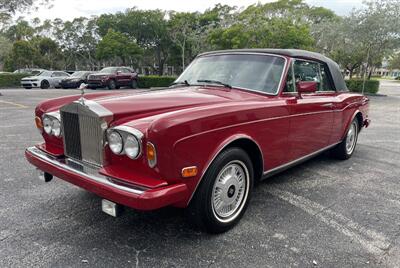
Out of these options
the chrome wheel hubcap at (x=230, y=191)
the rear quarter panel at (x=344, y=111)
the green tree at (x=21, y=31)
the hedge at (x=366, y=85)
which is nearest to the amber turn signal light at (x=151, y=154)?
the chrome wheel hubcap at (x=230, y=191)

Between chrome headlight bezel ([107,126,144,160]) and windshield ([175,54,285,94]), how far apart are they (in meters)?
1.65

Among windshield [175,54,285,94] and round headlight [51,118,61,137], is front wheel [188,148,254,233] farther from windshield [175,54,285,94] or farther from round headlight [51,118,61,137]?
round headlight [51,118,61,137]

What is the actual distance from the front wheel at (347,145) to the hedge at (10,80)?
25.8 metres

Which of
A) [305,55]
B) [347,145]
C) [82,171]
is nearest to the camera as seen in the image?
[82,171]

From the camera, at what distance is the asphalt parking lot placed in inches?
102

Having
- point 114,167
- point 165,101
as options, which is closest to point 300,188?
point 165,101

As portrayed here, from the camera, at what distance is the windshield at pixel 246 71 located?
365 cm

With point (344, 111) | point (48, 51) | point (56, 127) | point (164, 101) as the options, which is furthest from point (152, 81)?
point (48, 51)

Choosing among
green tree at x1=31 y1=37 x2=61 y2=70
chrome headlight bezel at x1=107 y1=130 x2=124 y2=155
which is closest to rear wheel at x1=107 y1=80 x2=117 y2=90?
chrome headlight bezel at x1=107 y1=130 x2=124 y2=155

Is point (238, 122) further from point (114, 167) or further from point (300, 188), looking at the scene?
point (300, 188)

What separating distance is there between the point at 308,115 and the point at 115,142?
2.41 m

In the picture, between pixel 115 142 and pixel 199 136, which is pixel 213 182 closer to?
pixel 199 136

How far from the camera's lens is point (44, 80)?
908 inches

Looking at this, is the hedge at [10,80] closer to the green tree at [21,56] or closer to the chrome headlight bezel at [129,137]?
the green tree at [21,56]
